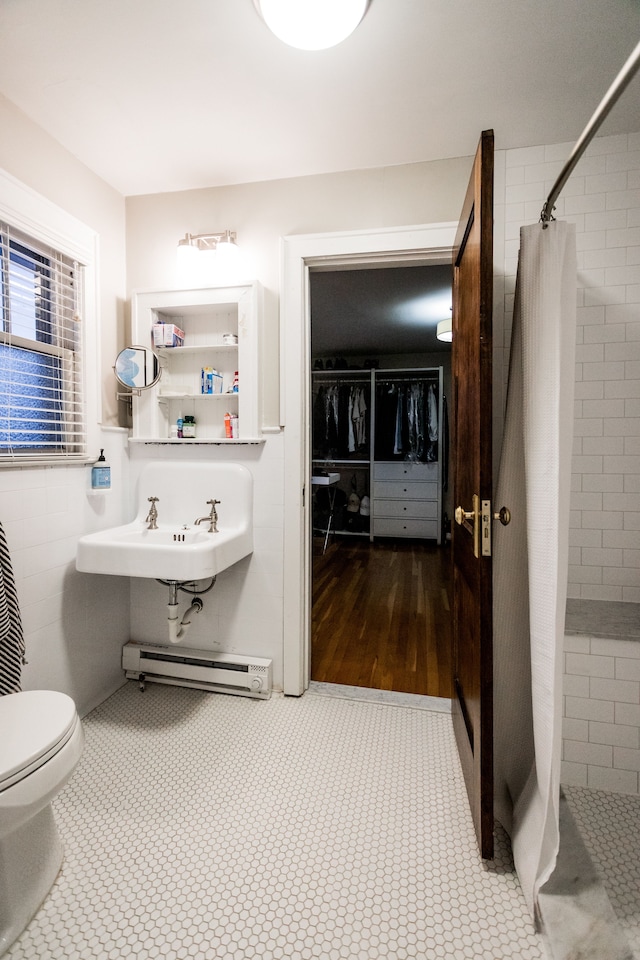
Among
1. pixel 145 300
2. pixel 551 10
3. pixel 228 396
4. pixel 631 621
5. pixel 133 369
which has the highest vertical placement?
pixel 551 10

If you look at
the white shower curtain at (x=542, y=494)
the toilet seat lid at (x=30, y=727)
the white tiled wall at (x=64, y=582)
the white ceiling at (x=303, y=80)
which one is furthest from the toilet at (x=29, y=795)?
the white ceiling at (x=303, y=80)

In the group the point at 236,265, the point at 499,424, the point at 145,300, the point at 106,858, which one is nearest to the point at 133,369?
the point at 145,300

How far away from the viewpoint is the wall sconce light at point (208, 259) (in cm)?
209

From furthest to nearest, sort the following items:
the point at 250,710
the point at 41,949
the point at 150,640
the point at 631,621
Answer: the point at 150,640 < the point at 250,710 < the point at 631,621 < the point at 41,949

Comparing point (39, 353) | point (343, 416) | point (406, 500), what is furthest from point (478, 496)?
point (343, 416)

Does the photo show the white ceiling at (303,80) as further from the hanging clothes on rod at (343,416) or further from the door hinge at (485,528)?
the hanging clothes on rod at (343,416)

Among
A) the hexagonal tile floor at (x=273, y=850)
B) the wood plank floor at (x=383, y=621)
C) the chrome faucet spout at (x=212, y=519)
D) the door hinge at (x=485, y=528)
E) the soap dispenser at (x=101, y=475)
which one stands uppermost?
the soap dispenser at (x=101, y=475)

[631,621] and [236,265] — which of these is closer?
[631,621]

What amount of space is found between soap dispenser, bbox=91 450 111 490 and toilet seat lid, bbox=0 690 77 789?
921mm

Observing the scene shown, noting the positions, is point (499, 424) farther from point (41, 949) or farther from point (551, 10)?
point (41, 949)

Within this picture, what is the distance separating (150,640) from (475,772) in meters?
1.73

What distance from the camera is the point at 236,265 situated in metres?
2.12

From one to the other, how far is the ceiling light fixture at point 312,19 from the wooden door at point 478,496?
0.50m

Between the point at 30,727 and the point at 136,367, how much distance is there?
154cm
